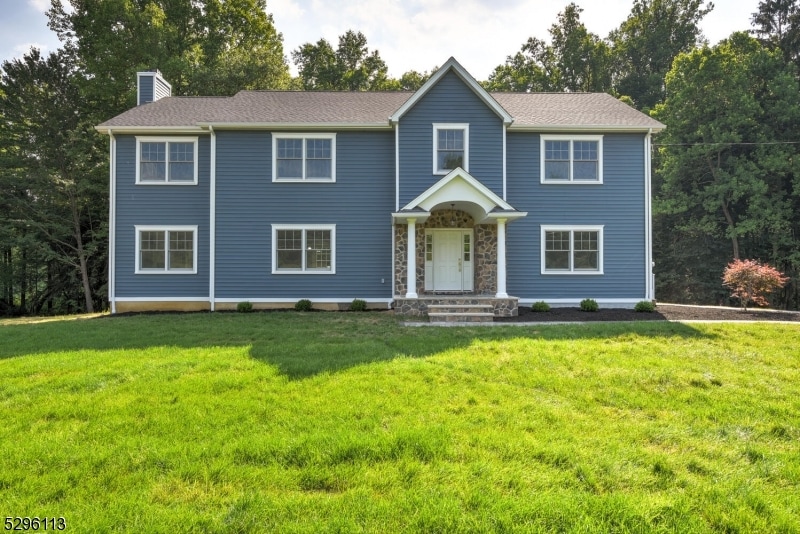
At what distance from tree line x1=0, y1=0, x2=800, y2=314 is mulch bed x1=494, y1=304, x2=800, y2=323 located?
11490mm

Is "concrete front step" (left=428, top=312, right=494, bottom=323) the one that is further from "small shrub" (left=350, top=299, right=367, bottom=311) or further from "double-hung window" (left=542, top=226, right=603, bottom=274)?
"double-hung window" (left=542, top=226, right=603, bottom=274)

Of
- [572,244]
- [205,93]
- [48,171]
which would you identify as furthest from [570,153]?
[48,171]

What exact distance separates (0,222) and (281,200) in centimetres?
1574

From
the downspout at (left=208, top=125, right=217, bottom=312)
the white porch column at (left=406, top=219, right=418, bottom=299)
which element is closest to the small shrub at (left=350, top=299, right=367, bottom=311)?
the white porch column at (left=406, top=219, right=418, bottom=299)

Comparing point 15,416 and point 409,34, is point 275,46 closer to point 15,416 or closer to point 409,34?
point 409,34

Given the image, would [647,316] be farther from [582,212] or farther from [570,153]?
[570,153]

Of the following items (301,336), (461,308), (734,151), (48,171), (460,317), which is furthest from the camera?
(734,151)

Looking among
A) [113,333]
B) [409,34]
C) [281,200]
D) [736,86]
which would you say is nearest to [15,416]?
[113,333]

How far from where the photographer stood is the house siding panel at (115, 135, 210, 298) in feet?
43.2

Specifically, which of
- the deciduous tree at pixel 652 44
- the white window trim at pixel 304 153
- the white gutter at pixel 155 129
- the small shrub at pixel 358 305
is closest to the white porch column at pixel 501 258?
the small shrub at pixel 358 305

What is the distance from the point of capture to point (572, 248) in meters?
13.4

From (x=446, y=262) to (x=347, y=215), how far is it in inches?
139

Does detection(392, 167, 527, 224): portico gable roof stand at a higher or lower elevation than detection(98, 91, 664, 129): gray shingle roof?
lower

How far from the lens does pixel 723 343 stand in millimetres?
7773
